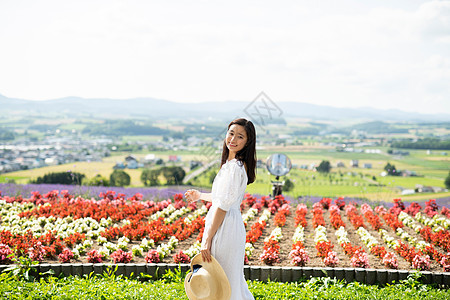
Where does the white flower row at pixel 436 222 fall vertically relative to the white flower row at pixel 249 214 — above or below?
below

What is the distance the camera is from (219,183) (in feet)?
10.3

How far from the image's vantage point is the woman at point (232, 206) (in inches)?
121

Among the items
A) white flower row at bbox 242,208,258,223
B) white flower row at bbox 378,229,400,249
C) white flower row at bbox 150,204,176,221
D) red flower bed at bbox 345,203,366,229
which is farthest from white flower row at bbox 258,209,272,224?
white flower row at bbox 378,229,400,249

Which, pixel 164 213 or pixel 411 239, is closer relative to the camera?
pixel 411 239

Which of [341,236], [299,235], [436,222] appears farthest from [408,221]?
[299,235]

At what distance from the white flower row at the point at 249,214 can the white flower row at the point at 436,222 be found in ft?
10.0

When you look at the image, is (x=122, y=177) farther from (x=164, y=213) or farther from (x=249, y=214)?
(x=249, y=214)

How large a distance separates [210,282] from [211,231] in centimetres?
38

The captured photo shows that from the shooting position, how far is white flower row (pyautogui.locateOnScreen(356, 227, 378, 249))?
589cm

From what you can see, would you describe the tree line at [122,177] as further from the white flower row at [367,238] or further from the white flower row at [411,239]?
the white flower row at [411,239]

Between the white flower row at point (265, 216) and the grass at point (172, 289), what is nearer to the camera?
the grass at point (172, 289)

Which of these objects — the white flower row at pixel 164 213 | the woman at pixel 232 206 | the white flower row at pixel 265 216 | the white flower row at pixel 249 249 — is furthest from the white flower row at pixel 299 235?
the woman at pixel 232 206

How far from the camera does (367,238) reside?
6.16 m

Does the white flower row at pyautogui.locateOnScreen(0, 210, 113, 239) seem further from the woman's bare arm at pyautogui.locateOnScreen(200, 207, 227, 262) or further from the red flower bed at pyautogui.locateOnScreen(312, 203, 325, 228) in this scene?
the woman's bare arm at pyautogui.locateOnScreen(200, 207, 227, 262)
